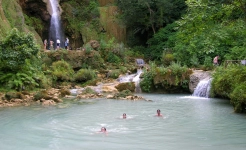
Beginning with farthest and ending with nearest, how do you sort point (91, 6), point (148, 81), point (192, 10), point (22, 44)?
point (91, 6) < point (148, 81) < point (22, 44) < point (192, 10)

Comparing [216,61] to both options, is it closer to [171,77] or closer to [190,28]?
[171,77]

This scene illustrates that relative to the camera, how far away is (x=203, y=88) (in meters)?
21.7

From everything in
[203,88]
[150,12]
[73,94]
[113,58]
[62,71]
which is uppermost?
[150,12]

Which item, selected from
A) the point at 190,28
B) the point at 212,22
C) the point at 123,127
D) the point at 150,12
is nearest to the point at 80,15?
the point at 150,12

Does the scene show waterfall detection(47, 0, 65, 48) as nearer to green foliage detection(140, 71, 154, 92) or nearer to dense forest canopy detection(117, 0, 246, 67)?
dense forest canopy detection(117, 0, 246, 67)

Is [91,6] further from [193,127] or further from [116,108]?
[193,127]

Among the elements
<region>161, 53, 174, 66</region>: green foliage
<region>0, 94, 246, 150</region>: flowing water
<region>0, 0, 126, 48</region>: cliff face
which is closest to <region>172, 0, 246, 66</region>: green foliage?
<region>0, 94, 246, 150</region>: flowing water

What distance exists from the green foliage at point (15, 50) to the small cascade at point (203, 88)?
10.8 metres

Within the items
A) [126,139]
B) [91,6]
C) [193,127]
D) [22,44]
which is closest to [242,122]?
[193,127]

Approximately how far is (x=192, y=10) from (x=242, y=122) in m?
4.69

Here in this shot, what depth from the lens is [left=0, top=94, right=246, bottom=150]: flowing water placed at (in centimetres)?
Answer: 973

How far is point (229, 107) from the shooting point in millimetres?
16859

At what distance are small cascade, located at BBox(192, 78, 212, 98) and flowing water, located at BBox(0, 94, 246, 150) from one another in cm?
300

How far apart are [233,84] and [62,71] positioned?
48.9ft
